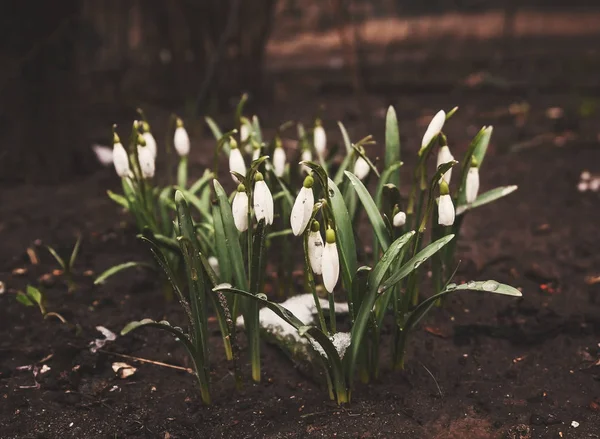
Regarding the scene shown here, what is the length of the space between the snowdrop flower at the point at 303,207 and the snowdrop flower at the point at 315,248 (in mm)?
48

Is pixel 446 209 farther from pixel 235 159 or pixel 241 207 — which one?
pixel 235 159

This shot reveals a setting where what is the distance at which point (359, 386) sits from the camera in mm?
2012

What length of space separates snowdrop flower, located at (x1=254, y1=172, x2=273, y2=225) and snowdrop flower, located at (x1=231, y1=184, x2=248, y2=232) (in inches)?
1.2

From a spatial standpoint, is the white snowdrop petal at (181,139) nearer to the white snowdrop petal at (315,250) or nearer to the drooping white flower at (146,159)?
the drooping white flower at (146,159)

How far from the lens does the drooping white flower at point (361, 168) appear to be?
2.14 meters

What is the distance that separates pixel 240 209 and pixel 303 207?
0.20 meters

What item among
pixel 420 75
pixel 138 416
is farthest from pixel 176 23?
pixel 138 416

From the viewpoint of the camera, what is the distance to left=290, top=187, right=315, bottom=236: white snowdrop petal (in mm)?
1634

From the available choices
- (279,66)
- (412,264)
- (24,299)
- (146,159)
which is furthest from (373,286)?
(279,66)

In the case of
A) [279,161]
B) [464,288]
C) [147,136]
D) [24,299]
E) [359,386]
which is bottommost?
[359,386]

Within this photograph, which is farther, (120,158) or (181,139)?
(181,139)

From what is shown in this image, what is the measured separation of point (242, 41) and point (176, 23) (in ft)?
1.76

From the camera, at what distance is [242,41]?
5.35 meters

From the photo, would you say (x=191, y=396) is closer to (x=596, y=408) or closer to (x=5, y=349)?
(x=5, y=349)
